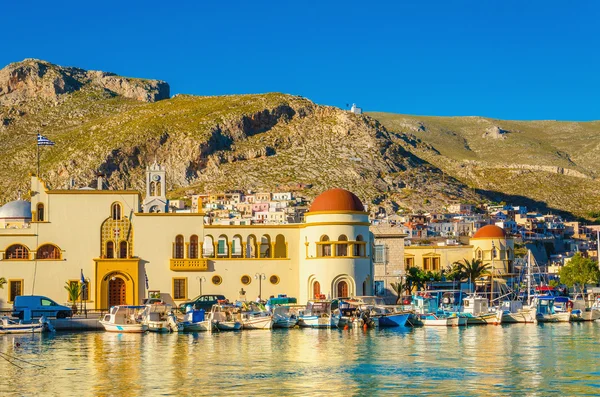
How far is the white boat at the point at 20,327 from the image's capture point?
61406mm

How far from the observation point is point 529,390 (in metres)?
35.9

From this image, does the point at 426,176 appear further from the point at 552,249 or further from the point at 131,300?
the point at 131,300

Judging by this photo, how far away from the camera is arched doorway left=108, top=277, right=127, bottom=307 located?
73.2m

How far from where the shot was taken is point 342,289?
72.4m

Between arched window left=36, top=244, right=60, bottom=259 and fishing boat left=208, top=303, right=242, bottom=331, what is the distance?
13.9 metres

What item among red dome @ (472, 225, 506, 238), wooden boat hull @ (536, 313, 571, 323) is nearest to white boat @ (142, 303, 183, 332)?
wooden boat hull @ (536, 313, 571, 323)

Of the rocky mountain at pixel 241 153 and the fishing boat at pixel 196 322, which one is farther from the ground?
the rocky mountain at pixel 241 153

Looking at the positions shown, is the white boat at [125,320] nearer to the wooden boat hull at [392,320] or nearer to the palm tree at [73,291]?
the palm tree at [73,291]

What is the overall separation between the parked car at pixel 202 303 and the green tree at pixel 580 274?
162 ft

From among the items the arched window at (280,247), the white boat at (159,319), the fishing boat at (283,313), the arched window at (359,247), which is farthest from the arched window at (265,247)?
the white boat at (159,319)

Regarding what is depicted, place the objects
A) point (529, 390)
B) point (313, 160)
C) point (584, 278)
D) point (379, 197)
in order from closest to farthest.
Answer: point (529, 390), point (584, 278), point (379, 197), point (313, 160)

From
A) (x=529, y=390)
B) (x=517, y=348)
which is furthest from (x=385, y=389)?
(x=517, y=348)

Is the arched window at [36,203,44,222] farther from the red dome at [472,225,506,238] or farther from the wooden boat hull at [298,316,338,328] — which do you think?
the red dome at [472,225,506,238]

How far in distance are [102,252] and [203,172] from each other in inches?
4237
